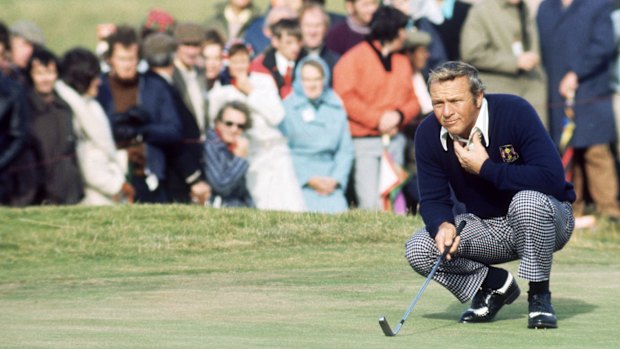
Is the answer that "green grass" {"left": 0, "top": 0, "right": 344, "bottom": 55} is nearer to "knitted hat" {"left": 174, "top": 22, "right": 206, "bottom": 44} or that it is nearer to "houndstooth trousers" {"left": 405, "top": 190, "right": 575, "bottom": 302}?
"knitted hat" {"left": 174, "top": 22, "right": 206, "bottom": 44}

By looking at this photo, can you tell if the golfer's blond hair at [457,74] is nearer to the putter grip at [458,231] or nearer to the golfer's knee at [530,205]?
the golfer's knee at [530,205]

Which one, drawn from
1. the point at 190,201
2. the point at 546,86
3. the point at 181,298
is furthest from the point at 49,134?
the point at 181,298

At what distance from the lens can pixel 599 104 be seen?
14766 millimetres

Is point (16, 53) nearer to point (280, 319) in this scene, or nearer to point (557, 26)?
point (557, 26)

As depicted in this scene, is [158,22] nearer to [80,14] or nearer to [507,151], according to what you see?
[80,14]

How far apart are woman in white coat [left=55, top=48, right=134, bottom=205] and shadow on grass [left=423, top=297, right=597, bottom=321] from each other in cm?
655

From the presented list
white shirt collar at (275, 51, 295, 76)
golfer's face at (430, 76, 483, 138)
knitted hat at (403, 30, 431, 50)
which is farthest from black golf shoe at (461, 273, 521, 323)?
knitted hat at (403, 30, 431, 50)

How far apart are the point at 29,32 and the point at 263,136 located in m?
2.55

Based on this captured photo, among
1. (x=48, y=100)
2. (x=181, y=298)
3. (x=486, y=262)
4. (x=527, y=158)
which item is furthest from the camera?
(x=48, y=100)

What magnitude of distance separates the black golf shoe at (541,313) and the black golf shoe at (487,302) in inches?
14.4

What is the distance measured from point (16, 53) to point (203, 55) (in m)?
1.76

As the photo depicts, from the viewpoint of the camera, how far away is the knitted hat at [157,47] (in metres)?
14.5

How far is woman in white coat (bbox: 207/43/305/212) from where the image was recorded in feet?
46.6

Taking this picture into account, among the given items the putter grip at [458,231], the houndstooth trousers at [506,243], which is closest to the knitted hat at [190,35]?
the houndstooth trousers at [506,243]
